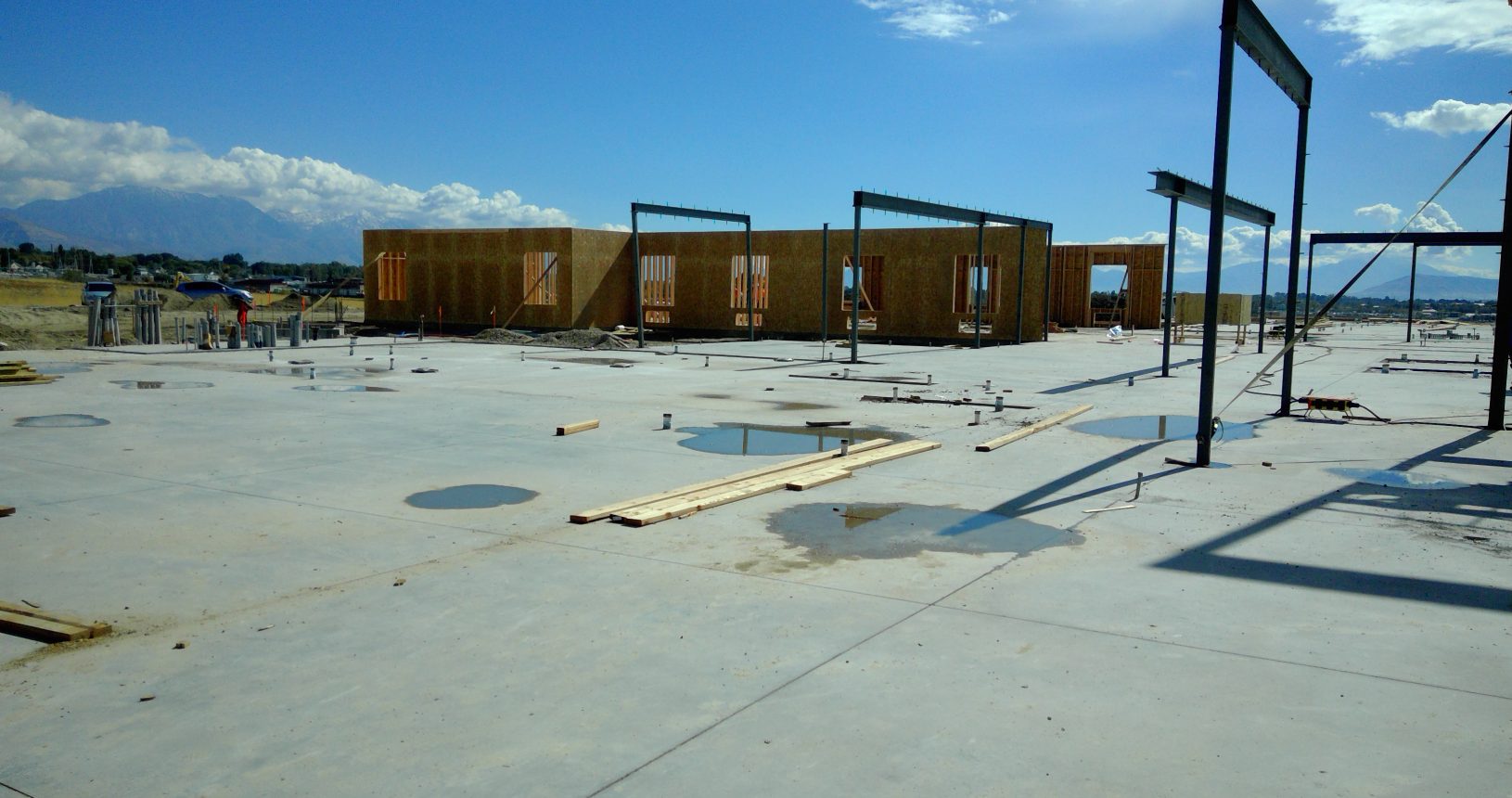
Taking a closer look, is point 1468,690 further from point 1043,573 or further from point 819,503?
point 819,503

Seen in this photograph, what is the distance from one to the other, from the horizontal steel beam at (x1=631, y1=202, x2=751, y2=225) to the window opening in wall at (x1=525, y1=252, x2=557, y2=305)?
752 centimetres

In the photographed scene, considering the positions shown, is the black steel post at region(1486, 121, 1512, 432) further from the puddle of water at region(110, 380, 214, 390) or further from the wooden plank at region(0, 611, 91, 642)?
the puddle of water at region(110, 380, 214, 390)

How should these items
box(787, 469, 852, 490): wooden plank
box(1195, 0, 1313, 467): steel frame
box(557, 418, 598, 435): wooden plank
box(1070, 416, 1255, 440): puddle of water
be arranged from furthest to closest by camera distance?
box(1070, 416, 1255, 440): puddle of water
box(557, 418, 598, 435): wooden plank
box(1195, 0, 1313, 467): steel frame
box(787, 469, 852, 490): wooden plank

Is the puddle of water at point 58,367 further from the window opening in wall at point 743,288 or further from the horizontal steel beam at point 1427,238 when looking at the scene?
the horizontal steel beam at point 1427,238

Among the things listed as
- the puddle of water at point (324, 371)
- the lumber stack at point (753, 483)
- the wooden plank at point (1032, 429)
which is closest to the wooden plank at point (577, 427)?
A: the lumber stack at point (753, 483)

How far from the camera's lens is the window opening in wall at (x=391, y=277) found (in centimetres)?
4234

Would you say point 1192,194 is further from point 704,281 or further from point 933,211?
point 704,281

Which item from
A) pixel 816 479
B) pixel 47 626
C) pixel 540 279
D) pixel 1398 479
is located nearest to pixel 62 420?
pixel 47 626

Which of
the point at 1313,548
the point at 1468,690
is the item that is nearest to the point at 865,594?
the point at 1468,690

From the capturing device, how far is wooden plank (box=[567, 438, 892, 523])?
318 inches

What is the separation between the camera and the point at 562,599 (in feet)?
19.6

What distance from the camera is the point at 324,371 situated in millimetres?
21484

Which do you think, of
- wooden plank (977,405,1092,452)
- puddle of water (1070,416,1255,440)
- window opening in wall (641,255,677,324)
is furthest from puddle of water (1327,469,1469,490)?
window opening in wall (641,255,677,324)

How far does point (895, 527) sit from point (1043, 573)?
1.50 meters
